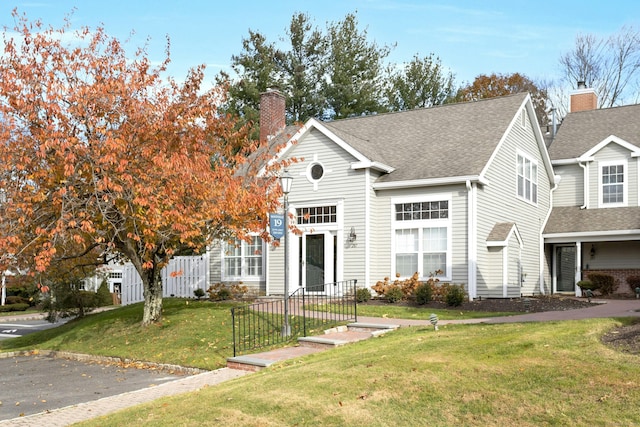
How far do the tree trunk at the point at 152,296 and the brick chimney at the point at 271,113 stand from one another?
37.2 ft

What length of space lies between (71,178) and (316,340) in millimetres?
6299

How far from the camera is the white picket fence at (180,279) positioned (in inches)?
999

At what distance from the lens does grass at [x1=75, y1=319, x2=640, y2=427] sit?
6930 mm

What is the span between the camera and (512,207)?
23.3 metres

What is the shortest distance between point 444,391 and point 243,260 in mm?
17258

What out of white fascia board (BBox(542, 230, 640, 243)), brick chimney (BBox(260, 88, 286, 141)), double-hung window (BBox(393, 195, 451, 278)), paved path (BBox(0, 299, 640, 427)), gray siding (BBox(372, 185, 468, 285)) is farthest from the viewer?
brick chimney (BBox(260, 88, 286, 141))

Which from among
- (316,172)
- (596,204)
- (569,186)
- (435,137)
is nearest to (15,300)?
(316,172)

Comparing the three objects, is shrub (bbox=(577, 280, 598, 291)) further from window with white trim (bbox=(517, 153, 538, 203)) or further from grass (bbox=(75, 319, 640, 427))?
grass (bbox=(75, 319, 640, 427))

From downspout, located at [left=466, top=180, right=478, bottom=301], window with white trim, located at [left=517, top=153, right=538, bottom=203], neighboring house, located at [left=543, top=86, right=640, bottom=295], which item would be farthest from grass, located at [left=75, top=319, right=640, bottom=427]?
neighboring house, located at [left=543, top=86, right=640, bottom=295]

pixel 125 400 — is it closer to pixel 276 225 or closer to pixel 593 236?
pixel 276 225

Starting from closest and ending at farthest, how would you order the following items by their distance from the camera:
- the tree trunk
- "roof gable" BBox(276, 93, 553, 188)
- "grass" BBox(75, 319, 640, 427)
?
1. "grass" BBox(75, 319, 640, 427)
2. the tree trunk
3. "roof gable" BBox(276, 93, 553, 188)

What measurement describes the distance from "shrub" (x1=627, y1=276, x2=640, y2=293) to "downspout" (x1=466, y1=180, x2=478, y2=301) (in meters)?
7.96

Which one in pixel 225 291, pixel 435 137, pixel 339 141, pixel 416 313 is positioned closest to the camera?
pixel 416 313

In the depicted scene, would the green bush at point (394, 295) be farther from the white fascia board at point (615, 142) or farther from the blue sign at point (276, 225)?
the white fascia board at point (615, 142)
